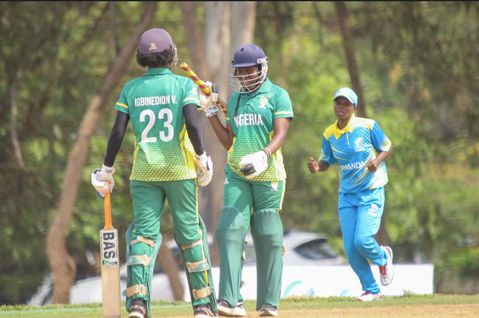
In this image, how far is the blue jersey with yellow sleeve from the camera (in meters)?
13.6

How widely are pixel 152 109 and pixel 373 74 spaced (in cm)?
2440

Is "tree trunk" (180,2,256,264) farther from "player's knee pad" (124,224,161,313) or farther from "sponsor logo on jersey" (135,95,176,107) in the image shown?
"player's knee pad" (124,224,161,313)

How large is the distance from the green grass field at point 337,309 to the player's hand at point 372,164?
1.34 metres

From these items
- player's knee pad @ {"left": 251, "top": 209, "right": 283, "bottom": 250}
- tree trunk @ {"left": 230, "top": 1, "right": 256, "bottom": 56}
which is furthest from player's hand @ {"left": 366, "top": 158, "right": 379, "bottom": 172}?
tree trunk @ {"left": 230, "top": 1, "right": 256, "bottom": 56}

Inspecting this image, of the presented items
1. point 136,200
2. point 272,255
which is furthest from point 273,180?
point 136,200

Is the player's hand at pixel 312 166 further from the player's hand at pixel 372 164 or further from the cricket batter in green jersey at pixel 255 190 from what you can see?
the cricket batter in green jersey at pixel 255 190

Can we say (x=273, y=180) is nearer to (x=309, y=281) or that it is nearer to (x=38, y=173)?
(x=309, y=281)

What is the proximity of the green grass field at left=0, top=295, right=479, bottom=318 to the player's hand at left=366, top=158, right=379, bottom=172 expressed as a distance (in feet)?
4.39

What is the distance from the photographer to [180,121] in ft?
33.6

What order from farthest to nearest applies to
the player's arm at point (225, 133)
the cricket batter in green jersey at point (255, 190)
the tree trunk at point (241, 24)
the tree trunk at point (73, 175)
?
the tree trunk at point (73, 175), the tree trunk at point (241, 24), the player's arm at point (225, 133), the cricket batter in green jersey at point (255, 190)

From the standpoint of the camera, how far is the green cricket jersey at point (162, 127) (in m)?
10.2

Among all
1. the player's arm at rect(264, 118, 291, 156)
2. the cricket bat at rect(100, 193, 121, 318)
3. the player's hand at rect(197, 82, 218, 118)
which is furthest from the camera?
the player's arm at rect(264, 118, 291, 156)

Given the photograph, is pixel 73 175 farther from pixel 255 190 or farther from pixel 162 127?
pixel 162 127

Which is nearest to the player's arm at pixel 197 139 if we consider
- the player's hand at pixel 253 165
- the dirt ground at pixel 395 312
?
the player's hand at pixel 253 165
